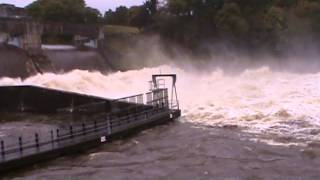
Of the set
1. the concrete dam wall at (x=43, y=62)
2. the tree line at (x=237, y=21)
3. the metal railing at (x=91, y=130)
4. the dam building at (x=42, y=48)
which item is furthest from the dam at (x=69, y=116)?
the tree line at (x=237, y=21)

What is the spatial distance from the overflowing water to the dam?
7.70 ft

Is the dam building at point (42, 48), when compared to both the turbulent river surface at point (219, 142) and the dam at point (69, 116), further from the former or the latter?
the dam at point (69, 116)

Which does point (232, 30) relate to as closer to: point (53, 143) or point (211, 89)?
point (211, 89)

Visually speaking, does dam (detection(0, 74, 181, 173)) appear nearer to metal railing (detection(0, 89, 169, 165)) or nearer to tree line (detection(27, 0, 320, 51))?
metal railing (detection(0, 89, 169, 165))

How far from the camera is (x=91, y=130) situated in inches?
976

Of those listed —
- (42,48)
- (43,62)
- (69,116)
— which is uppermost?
(42,48)

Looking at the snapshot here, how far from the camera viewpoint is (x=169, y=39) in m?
70.4

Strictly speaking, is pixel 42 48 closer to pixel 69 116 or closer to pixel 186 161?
pixel 69 116

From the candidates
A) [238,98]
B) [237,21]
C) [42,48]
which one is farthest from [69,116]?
[237,21]

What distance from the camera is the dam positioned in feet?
70.5

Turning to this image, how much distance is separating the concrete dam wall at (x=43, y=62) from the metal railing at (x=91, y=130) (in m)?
14.6

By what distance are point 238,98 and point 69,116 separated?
1080cm

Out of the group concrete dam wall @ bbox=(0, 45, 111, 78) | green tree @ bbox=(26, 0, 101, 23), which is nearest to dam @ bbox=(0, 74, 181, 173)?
concrete dam wall @ bbox=(0, 45, 111, 78)

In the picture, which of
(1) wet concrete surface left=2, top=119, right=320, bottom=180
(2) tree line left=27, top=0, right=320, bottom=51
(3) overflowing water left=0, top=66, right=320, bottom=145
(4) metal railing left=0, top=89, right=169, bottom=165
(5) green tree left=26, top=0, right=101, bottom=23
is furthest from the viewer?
(5) green tree left=26, top=0, right=101, bottom=23
